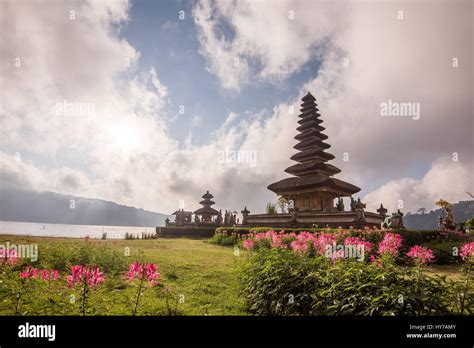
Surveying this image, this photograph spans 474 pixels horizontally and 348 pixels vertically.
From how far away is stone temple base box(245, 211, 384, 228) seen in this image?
59.5 ft

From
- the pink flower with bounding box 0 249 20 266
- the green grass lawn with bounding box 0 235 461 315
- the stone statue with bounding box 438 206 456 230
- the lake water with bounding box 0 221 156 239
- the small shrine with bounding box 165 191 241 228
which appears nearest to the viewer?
the green grass lawn with bounding box 0 235 461 315

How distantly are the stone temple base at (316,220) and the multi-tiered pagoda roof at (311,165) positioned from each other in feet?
16.0

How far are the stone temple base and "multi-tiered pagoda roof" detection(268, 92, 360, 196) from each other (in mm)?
4892

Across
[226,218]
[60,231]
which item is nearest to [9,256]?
[226,218]

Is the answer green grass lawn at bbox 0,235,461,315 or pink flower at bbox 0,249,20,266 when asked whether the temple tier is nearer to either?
green grass lawn at bbox 0,235,461,315

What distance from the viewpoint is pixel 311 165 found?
28.7 m

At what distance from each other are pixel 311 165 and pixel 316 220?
9.89m

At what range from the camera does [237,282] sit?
263 inches

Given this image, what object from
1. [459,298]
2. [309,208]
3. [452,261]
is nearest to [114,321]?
[459,298]

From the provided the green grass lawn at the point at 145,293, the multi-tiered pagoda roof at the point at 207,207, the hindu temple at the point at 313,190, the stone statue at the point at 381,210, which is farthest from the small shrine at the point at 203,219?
the green grass lawn at the point at 145,293

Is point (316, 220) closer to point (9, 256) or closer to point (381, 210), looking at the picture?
point (381, 210)

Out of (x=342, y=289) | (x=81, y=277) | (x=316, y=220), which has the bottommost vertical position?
(x=316, y=220)

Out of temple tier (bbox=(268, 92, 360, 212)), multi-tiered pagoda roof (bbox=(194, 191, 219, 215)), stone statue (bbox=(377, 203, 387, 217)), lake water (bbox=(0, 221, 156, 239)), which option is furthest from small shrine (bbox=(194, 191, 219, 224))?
stone statue (bbox=(377, 203, 387, 217))

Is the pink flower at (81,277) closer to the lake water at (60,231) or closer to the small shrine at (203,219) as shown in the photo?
the lake water at (60,231)
